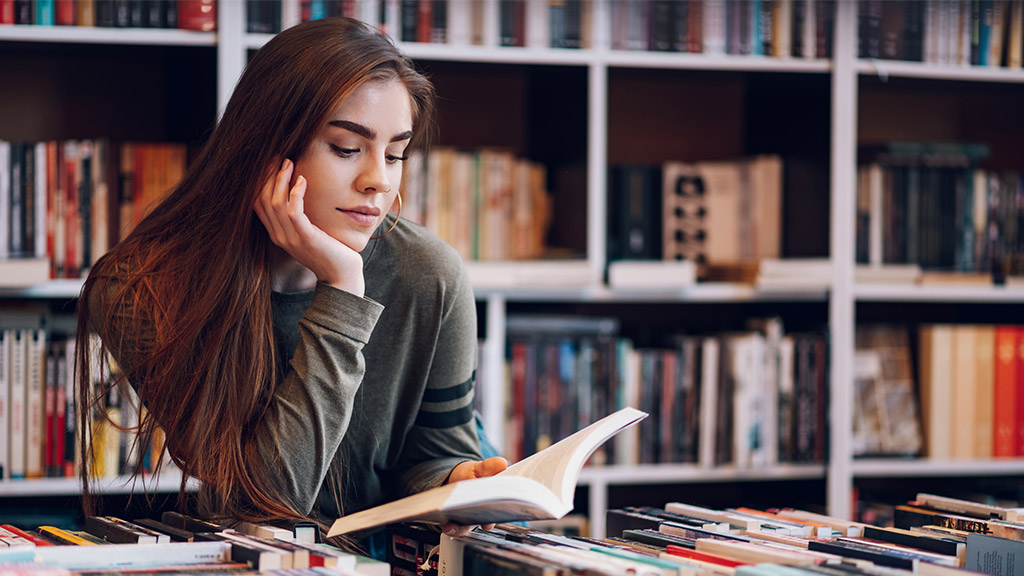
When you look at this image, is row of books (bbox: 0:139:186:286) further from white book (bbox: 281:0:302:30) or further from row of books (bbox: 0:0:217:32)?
white book (bbox: 281:0:302:30)

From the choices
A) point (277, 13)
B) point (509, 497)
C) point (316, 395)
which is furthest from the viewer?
point (277, 13)

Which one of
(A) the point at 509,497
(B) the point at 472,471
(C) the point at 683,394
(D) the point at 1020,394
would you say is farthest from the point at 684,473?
(A) the point at 509,497

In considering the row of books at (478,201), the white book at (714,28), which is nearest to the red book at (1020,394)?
the white book at (714,28)

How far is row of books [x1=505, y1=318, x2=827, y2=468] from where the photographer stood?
206 cm

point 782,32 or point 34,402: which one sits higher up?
point 782,32

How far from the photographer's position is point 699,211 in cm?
217

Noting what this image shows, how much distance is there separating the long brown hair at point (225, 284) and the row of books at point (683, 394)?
899 millimetres

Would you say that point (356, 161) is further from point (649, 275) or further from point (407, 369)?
point (649, 275)

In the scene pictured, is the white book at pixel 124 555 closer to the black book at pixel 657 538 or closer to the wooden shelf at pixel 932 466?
the black book at pixel 657 538

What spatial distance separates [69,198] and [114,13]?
341mm

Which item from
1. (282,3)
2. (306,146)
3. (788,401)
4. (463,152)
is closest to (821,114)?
(788,401)

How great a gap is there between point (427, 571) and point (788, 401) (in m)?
1.33

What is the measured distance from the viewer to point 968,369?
221 centimetres

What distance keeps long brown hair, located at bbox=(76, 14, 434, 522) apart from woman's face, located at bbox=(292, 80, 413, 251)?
0.02 meters
